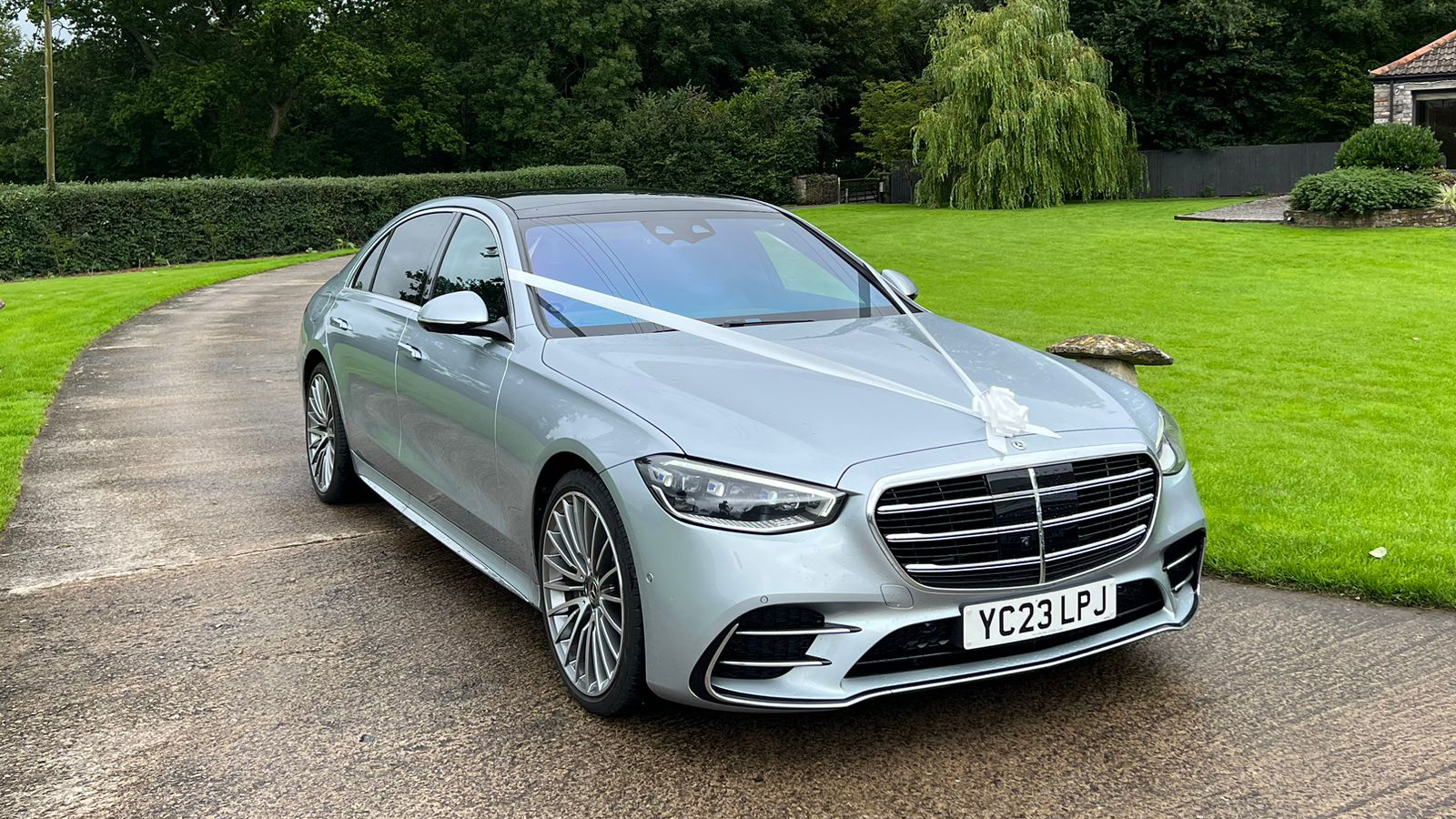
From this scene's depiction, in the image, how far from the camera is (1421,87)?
39531 mm

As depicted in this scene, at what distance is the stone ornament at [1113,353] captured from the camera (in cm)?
694

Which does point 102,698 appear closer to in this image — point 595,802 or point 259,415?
point 595,802

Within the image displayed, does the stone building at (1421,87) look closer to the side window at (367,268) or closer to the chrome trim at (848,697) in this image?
the side window at (367,268)

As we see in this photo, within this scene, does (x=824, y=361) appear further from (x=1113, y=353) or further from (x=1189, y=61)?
(x=1189, y=61)

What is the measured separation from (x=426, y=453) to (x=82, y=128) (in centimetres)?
5420

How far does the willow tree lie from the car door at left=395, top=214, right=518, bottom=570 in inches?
1274

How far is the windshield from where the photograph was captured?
4.71 m

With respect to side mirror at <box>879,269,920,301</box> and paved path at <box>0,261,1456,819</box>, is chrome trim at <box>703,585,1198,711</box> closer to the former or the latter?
paved path at <box>0,261,1456,819</box>

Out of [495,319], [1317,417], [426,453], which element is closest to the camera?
[495,319]

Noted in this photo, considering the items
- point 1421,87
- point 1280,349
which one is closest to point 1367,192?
point 1280,349

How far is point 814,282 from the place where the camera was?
5.25 metres

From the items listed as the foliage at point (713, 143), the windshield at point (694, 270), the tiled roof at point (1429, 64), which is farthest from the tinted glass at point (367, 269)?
the foliage at point (713, 143)

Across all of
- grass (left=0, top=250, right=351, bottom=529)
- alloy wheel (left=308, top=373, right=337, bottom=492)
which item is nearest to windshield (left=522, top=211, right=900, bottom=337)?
alloy wheel (left=308, top=373, right=337, bottom=492)

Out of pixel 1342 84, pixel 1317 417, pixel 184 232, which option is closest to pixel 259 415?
pixel 1317 417
